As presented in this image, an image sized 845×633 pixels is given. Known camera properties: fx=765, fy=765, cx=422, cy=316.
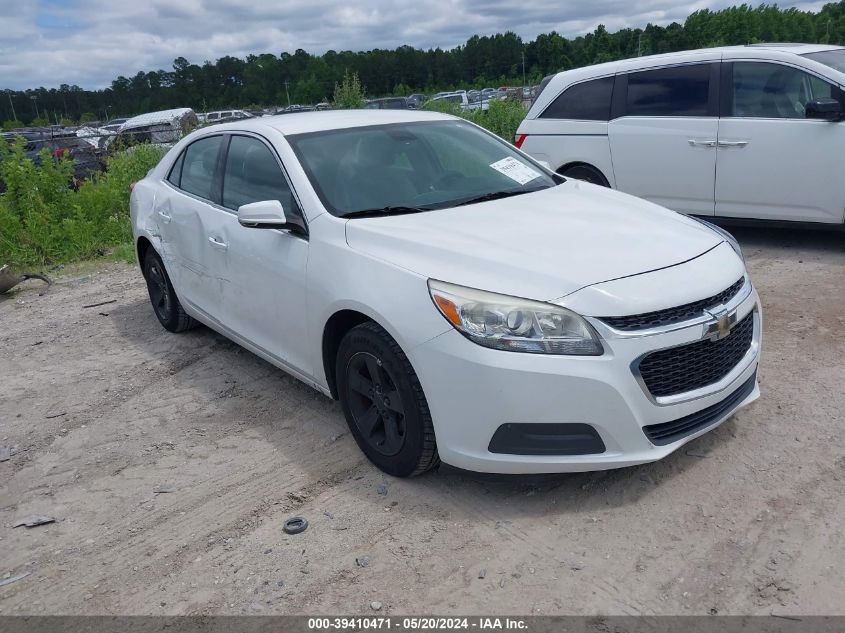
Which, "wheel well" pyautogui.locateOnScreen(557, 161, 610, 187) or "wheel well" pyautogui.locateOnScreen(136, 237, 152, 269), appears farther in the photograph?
"wheel well" pyautogui.locateOnScreen(557, 161, 610, 187)

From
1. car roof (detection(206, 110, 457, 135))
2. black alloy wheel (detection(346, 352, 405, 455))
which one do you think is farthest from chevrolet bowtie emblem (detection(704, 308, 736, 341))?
car roof (detection(206, 110, 457, 135))

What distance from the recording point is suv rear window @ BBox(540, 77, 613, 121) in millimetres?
7879

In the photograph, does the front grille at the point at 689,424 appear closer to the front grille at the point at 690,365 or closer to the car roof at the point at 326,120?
the front grille at the point at 690,365

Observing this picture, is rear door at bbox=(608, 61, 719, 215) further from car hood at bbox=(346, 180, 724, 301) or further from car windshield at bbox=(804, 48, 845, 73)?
car hood at bbox=(346, 180, 724, 301)

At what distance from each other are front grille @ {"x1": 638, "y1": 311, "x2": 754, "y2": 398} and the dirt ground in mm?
461

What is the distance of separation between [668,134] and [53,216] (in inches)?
→ 307

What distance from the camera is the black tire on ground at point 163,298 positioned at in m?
5.95

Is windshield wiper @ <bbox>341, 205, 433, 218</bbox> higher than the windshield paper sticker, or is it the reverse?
the windshield paper sticker

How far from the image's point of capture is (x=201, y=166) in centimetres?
530

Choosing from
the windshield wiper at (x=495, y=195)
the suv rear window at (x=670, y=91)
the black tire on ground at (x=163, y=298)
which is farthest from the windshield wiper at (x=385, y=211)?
the suv rear window at (x=670, y=91)

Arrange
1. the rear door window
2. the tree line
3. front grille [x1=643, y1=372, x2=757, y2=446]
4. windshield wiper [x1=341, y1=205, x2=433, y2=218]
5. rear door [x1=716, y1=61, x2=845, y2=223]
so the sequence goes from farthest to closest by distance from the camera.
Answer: the tree line < rear door [x1=716, y1=61, x2=845, y2=223] < the rear door window < windshield wiper [x1=341, y1=205, x2=433, y2=218] < front grille [x1=643, y1=372, x2=757, y2=446]

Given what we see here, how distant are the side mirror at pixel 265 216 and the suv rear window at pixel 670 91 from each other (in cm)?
486

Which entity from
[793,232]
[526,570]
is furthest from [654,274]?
[793,232]

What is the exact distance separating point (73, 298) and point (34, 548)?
500cm
